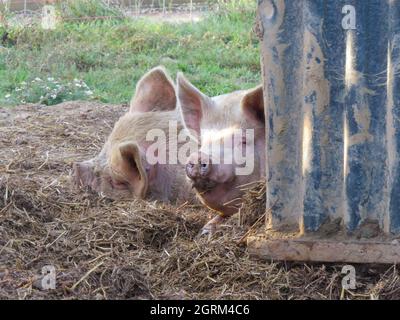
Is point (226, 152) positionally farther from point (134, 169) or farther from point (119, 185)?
point (119, 185)

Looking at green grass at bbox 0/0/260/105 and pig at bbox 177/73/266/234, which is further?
green grass at bbox 0/0/260/105

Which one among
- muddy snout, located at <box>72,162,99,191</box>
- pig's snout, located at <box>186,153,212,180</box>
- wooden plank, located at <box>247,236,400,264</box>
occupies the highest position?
pig's snout, located at <box>186,153,212,180</box>

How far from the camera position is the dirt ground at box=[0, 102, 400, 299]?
3.92 meters

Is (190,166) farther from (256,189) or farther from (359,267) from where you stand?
(359,267)

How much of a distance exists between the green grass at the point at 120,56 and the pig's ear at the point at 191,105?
3043mm

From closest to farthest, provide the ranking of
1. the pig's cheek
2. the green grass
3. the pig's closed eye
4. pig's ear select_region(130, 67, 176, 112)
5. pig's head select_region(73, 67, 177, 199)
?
the pig's cheek → pig's head select_region(73, 67, 177, 199) → the pig's closed eye → pig's ear select_region(130, 67, 176, 112) → the green grass

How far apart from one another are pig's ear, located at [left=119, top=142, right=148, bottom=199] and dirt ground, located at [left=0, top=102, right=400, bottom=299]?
282mm

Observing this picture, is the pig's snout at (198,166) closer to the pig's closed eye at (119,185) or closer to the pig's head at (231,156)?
the pig's head at (231,156)

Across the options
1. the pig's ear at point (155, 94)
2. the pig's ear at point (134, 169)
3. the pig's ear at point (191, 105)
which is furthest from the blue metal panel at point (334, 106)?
the pig's ear at point (155, 94)

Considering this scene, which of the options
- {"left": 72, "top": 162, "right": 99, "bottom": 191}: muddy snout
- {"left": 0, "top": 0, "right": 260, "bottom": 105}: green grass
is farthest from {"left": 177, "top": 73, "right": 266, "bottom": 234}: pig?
{"left": 0, "top": 0, "right": 260, "bottom": 105}: green grass

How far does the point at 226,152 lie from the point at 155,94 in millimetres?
1599

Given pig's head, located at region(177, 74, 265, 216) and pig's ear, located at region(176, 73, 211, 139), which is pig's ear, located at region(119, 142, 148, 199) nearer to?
pig's ear, located at region(176, 73, 211, 139)

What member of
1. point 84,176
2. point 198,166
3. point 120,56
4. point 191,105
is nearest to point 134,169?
point 84,176
